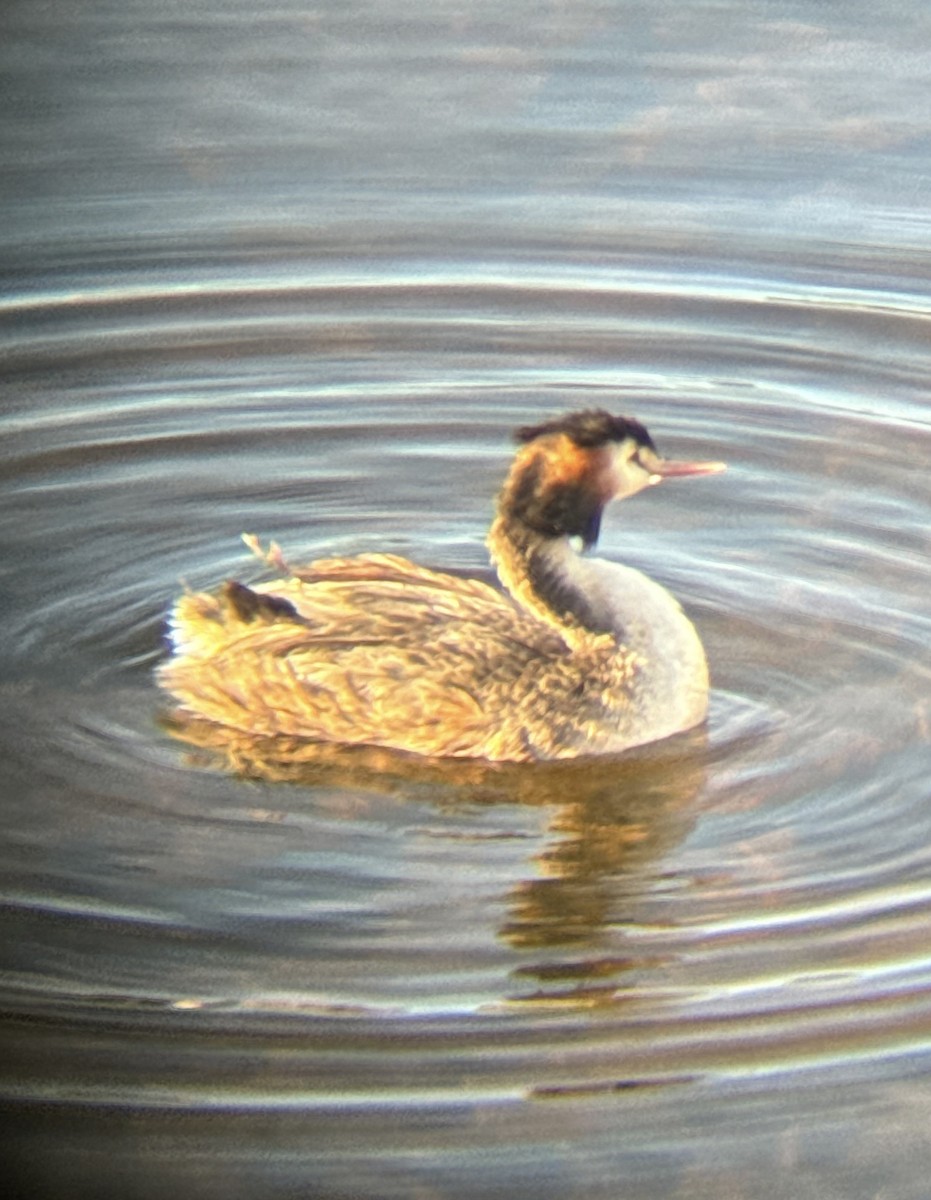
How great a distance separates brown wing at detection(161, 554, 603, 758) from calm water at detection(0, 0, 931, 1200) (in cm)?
7

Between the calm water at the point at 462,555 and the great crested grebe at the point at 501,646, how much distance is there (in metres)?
0.07

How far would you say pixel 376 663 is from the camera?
310 centimetres

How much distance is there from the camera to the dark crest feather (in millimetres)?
3125

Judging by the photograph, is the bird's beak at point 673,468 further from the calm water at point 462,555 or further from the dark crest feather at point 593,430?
the calm water at point 462,555

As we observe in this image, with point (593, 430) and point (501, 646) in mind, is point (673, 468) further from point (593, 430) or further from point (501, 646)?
point (501, 646)

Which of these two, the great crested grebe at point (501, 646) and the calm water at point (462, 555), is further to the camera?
the great crested grebe at point (501, 646)

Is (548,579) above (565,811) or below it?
above

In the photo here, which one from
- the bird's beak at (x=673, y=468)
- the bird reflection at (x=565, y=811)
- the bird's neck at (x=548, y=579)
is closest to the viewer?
the bird reflection at (x=565, y=811)

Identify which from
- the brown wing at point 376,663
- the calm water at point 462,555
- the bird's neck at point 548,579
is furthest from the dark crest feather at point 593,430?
the calm water at point 462,555

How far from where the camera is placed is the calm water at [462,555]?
2.27 m

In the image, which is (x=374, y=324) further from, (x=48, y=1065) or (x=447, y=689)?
(x=48, y=1065)

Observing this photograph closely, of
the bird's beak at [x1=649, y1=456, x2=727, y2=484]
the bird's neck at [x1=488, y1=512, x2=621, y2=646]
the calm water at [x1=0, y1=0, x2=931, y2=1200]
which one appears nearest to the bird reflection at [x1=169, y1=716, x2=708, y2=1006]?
the calm water at [x1=0, y1=0, x2=931, y2=1200]

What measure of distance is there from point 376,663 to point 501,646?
182 mm

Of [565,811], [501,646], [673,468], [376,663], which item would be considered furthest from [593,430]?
[565,811]
